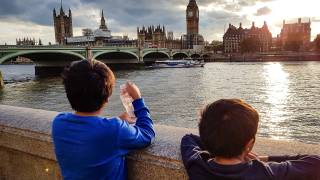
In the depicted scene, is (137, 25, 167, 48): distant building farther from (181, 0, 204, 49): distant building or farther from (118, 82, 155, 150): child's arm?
(118, 82, 155, 150): child's arm

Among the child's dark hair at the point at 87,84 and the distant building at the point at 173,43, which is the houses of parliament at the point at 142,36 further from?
the child's dark hair at the point at 87,84

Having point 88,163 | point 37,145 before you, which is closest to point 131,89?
point 88,163

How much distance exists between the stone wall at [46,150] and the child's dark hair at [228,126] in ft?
1.22

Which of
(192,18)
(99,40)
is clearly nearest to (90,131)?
(99,40)

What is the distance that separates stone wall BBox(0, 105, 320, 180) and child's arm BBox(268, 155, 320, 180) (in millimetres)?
256

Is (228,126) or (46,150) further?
(46,150)

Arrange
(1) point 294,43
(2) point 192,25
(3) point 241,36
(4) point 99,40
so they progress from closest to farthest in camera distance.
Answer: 1. (1) point 294,43
2. (4) point 99,40
3. (3) point 241,36
4. (2) point 192,25

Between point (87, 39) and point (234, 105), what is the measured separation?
10466 cm

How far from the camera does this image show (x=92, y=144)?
150 cm

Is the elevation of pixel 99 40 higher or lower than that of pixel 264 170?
higher

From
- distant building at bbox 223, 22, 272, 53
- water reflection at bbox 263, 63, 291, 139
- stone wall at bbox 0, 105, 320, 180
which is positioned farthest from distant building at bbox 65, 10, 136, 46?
stone wall at bbox 0, 105, 320, 180

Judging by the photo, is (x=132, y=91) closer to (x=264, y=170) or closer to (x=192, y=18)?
(x=264, y=170)

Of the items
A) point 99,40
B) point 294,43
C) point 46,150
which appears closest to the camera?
point 46,150

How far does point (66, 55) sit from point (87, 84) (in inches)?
1526
